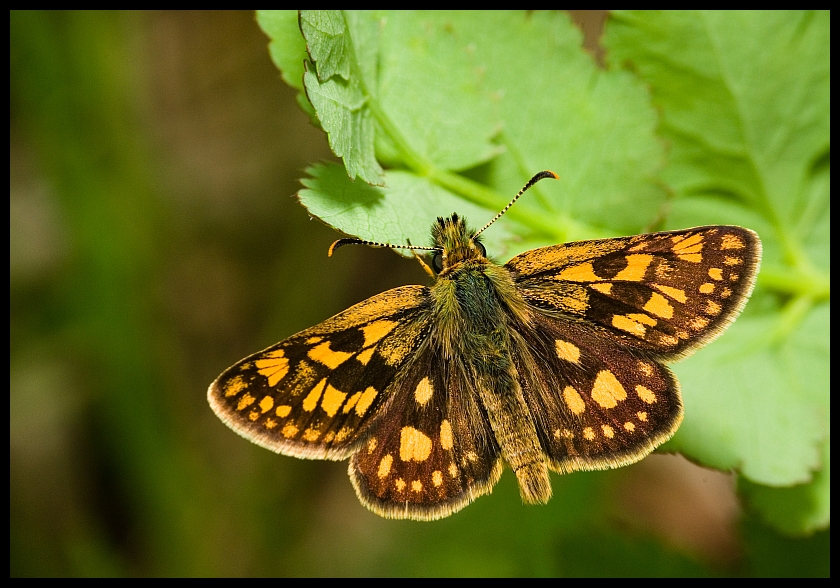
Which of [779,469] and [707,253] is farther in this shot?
[779,469]

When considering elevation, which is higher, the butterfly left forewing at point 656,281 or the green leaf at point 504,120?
the green leaf at point 504,120

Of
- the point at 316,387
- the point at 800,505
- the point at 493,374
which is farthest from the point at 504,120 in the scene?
the point at 800,505

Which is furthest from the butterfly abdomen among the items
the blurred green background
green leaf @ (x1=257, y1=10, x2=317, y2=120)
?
the blurred green background

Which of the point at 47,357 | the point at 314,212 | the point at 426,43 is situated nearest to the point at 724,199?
the point at 426,43

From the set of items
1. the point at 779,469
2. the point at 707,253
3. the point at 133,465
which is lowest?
the point at 133,465

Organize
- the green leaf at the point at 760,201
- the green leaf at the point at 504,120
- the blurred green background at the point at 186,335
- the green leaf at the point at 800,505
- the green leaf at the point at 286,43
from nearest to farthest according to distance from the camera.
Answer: the green leaf at the point at 286,43 < the green leaf at the point at 504,120 < the green leaf at the point at 760,201 < the green leaf at the point at 800,505 < the blurred green background at the point at 186,335

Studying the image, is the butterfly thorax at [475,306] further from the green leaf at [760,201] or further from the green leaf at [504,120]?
the green leaf at [760,201]

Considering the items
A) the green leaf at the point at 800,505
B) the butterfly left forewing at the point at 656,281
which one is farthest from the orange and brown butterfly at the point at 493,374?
the green leaf at the point at 800,505

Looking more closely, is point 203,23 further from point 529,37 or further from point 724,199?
point 724,199
